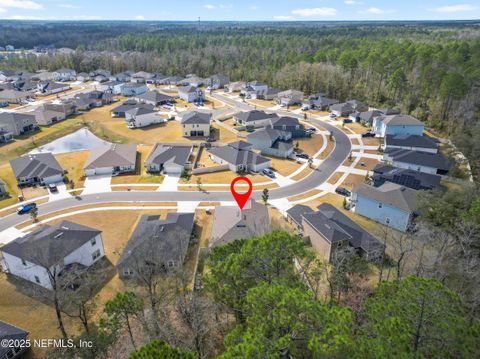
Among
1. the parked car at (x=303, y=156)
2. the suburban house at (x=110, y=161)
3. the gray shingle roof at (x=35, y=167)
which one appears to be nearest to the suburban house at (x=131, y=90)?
the suburban house at (x=110, y=161)

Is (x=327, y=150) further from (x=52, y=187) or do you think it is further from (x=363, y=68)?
(x=363, y=68)

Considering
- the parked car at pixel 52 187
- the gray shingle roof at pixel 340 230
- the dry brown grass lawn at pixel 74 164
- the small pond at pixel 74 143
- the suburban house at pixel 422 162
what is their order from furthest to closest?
the small pond at pixel 74 143
the suburban house at pixel 422 162
the dry brown grass lawn at pixel 74 164
the parked car at pixel 52 187
the gray shingle roof at pixel 340 230

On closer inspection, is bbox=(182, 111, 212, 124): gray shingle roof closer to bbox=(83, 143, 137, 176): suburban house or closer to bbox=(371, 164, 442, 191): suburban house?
bbox=(83, 143, 137, 176): suburban house

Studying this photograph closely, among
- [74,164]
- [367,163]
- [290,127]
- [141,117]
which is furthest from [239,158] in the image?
[141,117]

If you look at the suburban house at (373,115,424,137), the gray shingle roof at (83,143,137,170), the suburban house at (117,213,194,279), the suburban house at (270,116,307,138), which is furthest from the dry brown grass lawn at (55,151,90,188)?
the suburban house at (373,115,424,137)

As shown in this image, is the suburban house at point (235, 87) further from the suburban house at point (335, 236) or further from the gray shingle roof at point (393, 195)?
the suburban house at point (335, 236)

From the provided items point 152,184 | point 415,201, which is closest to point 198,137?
point 152,184
